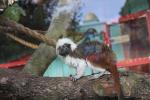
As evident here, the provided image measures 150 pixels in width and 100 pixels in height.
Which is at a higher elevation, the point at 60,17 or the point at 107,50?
the point at 60,17

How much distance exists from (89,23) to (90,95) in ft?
10.4

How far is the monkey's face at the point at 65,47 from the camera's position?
459cm

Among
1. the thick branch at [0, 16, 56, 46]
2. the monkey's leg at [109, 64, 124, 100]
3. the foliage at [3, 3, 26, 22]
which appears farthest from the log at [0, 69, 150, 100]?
the foliage at [3, 3, 26, 22]

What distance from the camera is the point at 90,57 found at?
4074 mm

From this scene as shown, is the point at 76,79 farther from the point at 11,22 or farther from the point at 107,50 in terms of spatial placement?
the point at 11,22

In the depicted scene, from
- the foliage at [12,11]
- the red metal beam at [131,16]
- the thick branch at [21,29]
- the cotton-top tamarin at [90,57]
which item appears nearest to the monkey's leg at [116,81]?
the cotton-top tamarin at [90,57]

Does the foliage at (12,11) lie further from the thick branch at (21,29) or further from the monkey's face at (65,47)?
the monkey's face at (65,47)

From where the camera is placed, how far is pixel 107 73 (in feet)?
13.3

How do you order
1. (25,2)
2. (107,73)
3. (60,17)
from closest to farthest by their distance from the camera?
1. (107,73)
2. (60,17)
3. (25,2)

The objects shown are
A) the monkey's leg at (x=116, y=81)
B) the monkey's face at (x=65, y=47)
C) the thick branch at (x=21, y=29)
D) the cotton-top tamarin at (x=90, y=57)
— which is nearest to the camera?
the monkey's leg at (x=116, y=81)

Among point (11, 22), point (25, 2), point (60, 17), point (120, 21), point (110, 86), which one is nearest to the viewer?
point (110, 86)

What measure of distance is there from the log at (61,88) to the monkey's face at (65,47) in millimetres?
716

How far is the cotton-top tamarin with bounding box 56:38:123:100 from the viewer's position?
145 inches

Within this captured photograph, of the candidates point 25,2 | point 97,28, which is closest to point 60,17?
point 97,28
